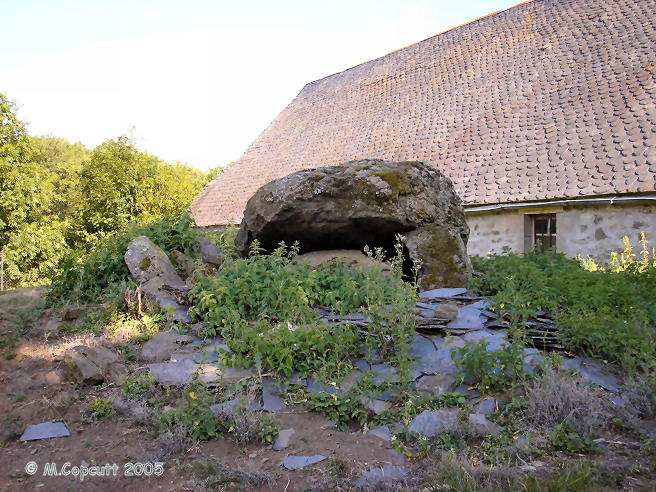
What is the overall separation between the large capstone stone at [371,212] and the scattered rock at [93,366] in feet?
7.94

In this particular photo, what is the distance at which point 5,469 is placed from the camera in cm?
300

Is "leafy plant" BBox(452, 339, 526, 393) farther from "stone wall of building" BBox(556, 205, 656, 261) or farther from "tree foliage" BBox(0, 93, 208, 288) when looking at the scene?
"tree foliage" BBox(0, 93, 208, 288)

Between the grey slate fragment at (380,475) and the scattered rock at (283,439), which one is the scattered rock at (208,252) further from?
the grey slate fragment at (380,475)

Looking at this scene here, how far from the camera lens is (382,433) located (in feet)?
10.7

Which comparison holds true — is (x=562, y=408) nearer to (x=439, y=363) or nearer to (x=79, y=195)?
(x=439, y=363)

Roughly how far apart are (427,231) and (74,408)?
13.1ft

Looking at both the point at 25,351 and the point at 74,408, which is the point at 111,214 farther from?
the point at 74,408

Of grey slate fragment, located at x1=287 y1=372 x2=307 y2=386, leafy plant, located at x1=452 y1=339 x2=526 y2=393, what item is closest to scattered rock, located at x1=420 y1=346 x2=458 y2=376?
leafy plant, located at x1=452 y1=339 x2=526 y2=393

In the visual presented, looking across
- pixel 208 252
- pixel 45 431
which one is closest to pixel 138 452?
pixel 45 431

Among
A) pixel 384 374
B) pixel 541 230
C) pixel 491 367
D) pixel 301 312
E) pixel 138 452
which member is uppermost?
pixel 541 230

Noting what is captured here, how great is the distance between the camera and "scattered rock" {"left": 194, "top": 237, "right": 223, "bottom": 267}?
692cm

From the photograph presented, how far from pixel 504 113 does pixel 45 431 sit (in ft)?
37.8

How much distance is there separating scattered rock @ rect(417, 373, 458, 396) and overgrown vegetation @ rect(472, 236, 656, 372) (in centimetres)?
68

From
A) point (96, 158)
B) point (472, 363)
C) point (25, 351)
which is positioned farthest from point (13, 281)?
point (472, 363)
